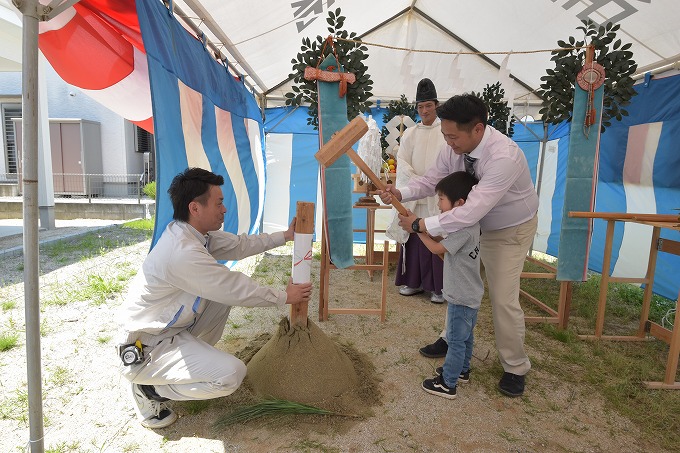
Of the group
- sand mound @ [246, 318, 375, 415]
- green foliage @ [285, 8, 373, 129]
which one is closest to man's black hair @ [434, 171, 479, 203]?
sand mound @ [246, 318, 375, 415]

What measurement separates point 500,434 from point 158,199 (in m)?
2.04

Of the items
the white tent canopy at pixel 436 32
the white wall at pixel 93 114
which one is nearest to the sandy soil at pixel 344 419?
the white tent canopy at pixel 436 32

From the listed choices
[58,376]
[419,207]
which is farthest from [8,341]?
[419,207]

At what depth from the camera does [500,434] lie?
1.97 metres

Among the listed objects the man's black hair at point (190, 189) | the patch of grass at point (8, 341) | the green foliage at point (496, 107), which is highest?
the green foliage at point (496, 107)

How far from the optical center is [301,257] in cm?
212

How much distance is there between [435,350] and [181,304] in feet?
5.58

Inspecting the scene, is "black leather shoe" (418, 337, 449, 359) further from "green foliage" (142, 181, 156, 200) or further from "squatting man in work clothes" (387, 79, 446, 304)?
"green foliage" (142, 181, 156, 200)

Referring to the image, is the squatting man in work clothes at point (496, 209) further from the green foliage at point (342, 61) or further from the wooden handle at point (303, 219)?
the green foliage at point (342, 61)

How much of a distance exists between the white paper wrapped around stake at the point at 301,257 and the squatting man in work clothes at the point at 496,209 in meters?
0.53

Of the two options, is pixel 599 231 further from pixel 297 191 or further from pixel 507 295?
pixel 297 191

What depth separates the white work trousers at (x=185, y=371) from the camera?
1.85m

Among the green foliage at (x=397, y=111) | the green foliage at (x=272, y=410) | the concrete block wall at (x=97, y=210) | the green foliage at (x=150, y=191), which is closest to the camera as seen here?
the green foliage at (x=272, y=410)

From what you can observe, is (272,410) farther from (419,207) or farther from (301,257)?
(419,207)
